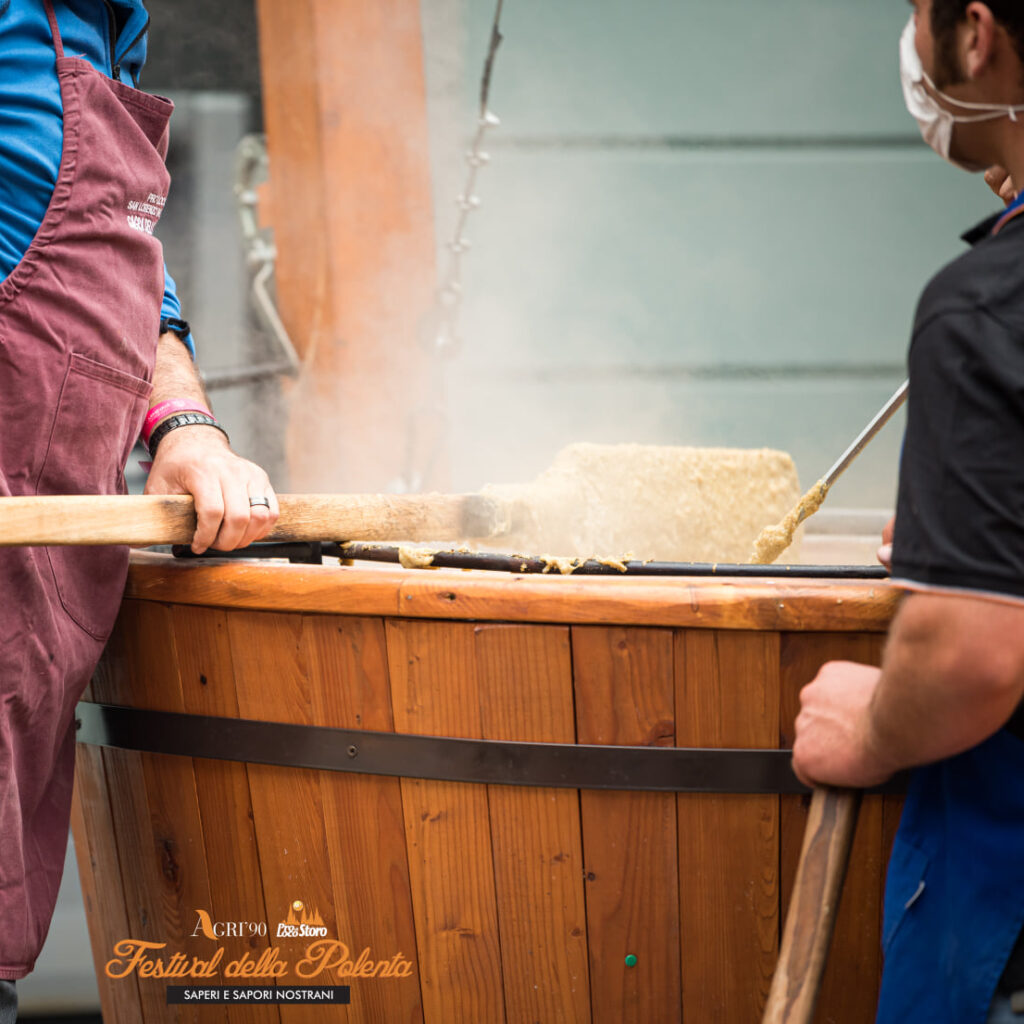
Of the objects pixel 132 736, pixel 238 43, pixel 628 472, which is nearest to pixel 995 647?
pixel 132 736

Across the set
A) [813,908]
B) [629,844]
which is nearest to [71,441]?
[629,844]

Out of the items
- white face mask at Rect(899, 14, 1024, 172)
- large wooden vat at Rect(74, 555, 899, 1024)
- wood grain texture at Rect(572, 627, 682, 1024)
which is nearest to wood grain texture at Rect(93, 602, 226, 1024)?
large wooden vat at Rect(74, 555, 899, 1024)

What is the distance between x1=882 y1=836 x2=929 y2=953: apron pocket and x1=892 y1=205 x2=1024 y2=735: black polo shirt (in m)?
0.30

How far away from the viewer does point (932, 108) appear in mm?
759

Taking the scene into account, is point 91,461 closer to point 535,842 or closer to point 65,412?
point 65,412

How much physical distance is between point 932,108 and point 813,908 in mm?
689

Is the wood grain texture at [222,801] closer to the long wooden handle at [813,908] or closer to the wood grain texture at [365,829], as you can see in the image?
the wood grain texture at [365,829]

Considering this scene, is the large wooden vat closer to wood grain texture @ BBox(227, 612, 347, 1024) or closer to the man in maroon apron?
wood grain texture @ BBox(227, 612, 347, 1024)

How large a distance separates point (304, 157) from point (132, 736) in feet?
6.99

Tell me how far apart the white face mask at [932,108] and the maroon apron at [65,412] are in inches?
34.2

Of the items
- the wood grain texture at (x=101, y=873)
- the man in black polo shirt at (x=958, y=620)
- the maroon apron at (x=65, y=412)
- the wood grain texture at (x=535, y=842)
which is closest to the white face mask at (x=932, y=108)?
the man in black polo shirt at (x=958, y=620)

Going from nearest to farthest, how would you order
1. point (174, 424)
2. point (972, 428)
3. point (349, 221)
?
point (972, 428) → point (174, 424) → point (349, 221)

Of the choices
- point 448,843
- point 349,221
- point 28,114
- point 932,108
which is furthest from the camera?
point 349,221

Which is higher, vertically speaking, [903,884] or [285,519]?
[285,519]
